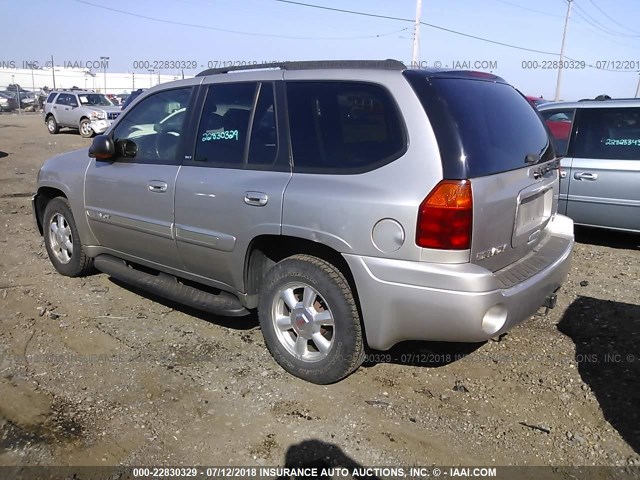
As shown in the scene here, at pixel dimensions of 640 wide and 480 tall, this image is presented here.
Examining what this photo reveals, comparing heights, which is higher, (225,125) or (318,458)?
(225,125)

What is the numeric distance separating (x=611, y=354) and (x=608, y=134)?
3.39m

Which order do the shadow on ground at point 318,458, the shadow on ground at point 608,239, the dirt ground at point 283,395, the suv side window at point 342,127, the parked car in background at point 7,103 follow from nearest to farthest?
the shadow on ground at point 318,458 < the dirt ground at point 283,395 < the suv side window at point 342,127 < the shadow on ground at point 608,239 < the parked car in background at point 7,103

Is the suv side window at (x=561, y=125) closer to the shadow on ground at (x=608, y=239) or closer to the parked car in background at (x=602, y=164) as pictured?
the parked car in background at (x=602, y=164)

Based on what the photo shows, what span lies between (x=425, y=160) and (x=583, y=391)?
1834 mm

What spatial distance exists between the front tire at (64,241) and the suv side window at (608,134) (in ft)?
18.3

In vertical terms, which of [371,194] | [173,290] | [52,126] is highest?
[371,194]

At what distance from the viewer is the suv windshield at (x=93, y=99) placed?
22125 millimetres

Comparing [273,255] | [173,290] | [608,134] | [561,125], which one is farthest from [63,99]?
[273,255]

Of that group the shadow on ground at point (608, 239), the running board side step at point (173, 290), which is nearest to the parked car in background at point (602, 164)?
the shadow on ground at point (608, 239)

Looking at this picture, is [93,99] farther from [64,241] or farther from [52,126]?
[64,241]

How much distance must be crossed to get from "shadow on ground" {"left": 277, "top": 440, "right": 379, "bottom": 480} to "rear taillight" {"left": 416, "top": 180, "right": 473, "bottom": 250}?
3.85 feet

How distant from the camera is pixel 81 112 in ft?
70.7

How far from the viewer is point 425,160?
2.81m

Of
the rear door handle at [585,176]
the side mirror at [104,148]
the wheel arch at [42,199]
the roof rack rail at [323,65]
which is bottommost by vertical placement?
the wheel arch at [42,199]
